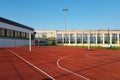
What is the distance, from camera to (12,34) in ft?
176

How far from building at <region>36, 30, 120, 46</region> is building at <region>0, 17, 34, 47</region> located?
88.6 feet

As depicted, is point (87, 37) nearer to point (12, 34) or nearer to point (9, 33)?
point (12, 34)

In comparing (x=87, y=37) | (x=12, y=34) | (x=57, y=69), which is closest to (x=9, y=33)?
(x=12, y=34)

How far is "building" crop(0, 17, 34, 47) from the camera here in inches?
1823

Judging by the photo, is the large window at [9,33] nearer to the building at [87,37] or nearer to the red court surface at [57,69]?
the red court surface at [57,69]

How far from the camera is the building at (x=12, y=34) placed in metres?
46.3

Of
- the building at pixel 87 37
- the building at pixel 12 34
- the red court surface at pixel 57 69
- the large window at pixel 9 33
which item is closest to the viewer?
the red court surface at pixel 57 69

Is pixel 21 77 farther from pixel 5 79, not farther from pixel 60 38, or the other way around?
pixel 60 38

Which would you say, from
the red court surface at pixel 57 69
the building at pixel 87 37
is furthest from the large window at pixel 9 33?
the building at pixel 87 37

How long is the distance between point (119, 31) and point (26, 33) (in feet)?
151

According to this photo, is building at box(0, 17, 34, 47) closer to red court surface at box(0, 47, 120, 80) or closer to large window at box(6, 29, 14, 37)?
large window at box(6, 29, 14, 37)

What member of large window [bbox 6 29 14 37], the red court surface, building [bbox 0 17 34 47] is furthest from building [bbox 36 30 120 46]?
the red court surface

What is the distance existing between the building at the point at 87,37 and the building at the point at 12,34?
1064 inches

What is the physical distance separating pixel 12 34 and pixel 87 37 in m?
47.6
